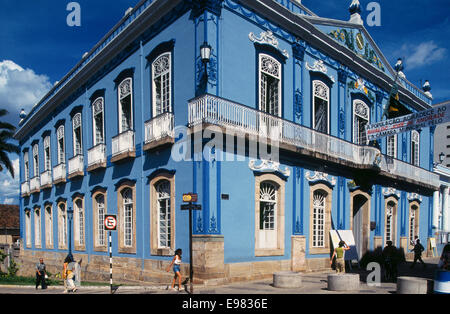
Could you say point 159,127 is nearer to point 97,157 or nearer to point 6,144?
point 97,157

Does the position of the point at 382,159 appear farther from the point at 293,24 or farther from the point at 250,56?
the point at 250,56

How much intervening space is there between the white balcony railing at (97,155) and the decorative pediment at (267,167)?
7.35 meters

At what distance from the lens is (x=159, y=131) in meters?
12.1

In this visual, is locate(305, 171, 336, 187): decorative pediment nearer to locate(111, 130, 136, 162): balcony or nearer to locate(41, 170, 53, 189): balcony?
locate(111, 130, 136, 162): balcony

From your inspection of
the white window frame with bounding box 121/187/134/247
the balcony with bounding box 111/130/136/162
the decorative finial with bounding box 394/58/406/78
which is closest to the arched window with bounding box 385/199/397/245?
the decorative finial with bounding box 394/58/406/78

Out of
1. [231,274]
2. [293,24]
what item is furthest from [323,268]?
[293,24]

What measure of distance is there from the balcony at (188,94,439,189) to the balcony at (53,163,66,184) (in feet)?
39.5

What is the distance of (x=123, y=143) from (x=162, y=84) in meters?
3.05

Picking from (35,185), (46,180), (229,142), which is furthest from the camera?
(35,185)

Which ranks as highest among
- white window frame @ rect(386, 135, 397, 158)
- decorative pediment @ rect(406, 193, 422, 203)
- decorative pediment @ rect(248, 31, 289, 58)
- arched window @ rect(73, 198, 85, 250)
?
decorative pediment @ rect(248, 31, 289, 58)

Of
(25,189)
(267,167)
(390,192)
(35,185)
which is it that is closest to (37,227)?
(35,185)

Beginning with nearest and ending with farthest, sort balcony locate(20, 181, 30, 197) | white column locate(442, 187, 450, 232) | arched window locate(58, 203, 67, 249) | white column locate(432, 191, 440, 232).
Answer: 1. arched window locate(58, 203, 67, 249)
2. white column locate(432, 191, 440, 232)
3. white column locate(442, 187, 450, 232)
4. balcony locate(20, 181, 30, 197)

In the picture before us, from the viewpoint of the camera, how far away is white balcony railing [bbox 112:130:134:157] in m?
13.7
